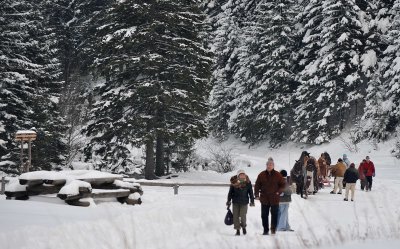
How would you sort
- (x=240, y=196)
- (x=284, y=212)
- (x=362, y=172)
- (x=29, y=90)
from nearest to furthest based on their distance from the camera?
(x=240, y=196), (x=284, y=212), (x=362, y=172), (x=29, y=90)

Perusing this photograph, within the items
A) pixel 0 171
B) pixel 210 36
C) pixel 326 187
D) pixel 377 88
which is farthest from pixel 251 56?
pixel 0 171

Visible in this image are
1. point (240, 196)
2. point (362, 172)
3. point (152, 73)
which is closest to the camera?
point (240, 196)

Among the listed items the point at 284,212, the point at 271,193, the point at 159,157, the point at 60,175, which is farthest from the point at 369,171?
the point at 60,175

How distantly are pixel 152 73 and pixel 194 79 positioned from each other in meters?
2.29

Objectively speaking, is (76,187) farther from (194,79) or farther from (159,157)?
(159,157)

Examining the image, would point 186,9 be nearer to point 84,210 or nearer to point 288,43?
point 288,43

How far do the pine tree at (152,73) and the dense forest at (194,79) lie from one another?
7 centimetres

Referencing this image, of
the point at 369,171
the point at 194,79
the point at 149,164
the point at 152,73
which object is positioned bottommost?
the point at 149,164

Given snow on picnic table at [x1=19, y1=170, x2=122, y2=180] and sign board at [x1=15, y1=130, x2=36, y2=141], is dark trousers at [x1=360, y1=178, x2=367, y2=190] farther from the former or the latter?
sign board at [x1=15, y1=130, x2=36, y2=141]

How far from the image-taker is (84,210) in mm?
12188

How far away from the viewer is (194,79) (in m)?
26.3

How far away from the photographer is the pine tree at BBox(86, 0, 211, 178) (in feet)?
84.1

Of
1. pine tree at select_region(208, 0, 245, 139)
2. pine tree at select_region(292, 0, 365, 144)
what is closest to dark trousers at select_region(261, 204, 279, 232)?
pine tree at select_region(292, 0, 365, 144)

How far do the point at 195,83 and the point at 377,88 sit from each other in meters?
13.7
